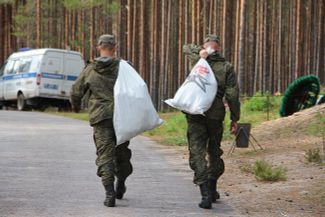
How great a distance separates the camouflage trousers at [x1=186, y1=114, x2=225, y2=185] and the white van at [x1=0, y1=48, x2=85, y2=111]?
67.5 ft

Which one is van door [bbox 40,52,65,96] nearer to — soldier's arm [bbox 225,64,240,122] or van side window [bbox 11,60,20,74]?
van side window [bbox 11,60,20,74]

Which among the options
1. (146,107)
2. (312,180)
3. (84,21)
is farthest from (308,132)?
(84,21)

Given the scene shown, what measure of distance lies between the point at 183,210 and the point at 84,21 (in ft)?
138

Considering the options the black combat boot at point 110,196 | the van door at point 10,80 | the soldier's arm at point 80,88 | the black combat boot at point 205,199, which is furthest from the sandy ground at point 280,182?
the van door at point 10,80

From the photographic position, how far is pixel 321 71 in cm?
4122

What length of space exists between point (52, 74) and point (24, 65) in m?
1.61

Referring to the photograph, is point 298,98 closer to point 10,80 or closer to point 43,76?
point 43,76

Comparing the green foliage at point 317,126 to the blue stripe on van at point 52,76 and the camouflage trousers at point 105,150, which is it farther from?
the blue stripe on van at point 52,76

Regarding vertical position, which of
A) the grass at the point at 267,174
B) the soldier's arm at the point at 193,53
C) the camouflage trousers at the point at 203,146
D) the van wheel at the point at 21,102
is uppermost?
the soldier's arm at the point at 193,53

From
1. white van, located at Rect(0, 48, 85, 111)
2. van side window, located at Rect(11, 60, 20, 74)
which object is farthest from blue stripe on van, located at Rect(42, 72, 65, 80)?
van side window, located at Rect(11, 60, 20, 74)

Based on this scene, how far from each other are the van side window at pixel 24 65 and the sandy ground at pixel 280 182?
48.0ft

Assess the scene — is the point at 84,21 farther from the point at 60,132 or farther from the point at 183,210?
the point at 183,210

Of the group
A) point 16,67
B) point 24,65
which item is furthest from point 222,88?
point 16,67

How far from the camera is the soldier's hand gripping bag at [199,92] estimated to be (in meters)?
7.91
